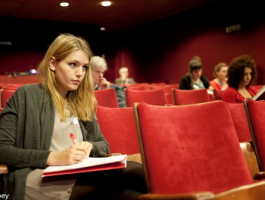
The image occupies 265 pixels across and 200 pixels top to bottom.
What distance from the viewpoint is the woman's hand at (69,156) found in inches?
46.8

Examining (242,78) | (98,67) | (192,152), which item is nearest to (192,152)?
(192,152)

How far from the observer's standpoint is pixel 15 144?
4.27 feet

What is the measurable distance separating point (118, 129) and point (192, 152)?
0.71 m

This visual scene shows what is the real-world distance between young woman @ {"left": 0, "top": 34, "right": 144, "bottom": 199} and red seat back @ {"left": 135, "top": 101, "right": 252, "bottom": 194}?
0.90 ft

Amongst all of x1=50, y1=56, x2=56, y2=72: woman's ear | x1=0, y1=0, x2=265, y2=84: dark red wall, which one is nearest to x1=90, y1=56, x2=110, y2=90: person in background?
x1=50, y1=56, x2=56, y2=72: woman's ear

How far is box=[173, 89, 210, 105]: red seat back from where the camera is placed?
10.9 ft

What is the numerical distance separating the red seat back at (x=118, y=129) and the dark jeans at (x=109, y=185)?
47cm

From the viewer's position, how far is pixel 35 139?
50.8 inches

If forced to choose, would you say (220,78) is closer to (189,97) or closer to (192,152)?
(189,97)

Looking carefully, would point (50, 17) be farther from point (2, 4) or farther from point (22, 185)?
point (22, 185)

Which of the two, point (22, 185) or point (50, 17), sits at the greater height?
point (50, 17)

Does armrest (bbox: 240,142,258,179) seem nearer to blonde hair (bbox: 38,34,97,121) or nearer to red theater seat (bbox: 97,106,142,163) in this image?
red theater seat (bbox: 97,106,142,163)

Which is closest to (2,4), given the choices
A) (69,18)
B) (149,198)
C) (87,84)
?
(69,18)

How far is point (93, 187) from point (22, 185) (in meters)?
0.28
